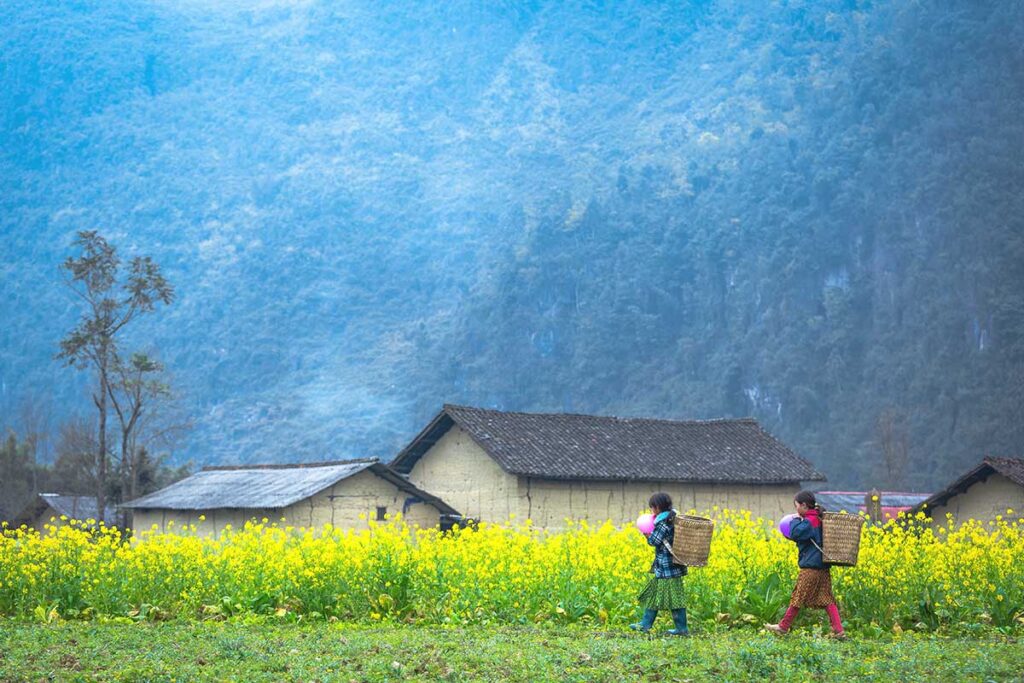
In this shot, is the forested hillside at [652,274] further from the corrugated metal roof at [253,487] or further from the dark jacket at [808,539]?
the dark jacket at [808,539]

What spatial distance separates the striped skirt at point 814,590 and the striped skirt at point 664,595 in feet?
3.94

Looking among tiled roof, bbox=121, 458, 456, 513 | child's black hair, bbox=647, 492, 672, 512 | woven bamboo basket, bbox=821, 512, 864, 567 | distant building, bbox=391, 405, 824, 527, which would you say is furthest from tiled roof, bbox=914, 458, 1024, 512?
child's black hair, bbox=647, 492, 672, 512

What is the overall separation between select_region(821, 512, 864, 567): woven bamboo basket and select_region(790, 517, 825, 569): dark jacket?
0.41 feet

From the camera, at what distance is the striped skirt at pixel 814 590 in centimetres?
1268

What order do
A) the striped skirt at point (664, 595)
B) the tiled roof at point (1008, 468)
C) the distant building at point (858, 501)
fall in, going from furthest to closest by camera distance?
the distant building at point (858, 501), the tiled roof at point (1008, 468), the striped skirt at point (664, 595)

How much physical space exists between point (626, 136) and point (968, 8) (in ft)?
176

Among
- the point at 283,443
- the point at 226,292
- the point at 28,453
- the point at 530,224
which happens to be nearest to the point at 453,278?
the point at 530,224

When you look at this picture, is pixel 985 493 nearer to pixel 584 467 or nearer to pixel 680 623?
pixel 584 467

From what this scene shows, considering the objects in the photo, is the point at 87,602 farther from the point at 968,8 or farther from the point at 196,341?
the point at 968,8

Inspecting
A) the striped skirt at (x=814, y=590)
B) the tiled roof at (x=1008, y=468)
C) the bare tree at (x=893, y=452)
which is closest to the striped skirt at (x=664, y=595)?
the striped skirt at (x=814, y=590)

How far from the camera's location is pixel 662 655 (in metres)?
10.4

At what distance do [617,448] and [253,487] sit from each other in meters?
11.0

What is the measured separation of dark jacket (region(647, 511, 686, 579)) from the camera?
41.6 ft

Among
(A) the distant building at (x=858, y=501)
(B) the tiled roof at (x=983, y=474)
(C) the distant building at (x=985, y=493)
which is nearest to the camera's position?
(B) the tiled roof at (x=983, y=474)
